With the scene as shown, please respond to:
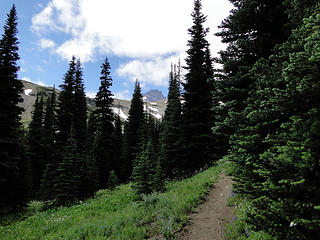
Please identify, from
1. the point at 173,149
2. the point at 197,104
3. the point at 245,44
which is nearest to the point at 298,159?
the point at 245,44

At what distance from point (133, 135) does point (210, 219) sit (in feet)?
107

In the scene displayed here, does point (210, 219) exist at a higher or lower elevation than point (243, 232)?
Result: lower

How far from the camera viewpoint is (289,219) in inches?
149

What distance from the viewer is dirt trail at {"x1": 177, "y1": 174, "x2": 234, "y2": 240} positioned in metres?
6.13

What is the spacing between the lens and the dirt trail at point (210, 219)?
613cm

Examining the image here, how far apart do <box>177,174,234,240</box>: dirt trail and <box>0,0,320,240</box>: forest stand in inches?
45.2

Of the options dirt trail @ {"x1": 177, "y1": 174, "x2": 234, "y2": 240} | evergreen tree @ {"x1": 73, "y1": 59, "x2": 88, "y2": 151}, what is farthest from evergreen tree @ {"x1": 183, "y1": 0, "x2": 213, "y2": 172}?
evergreen tree @ {"x1": 73, "y1": 59, "x2": 88, "y2": 151}

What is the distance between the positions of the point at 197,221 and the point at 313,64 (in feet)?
21.4

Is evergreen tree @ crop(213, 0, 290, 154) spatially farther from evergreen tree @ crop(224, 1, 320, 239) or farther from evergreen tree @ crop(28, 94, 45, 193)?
evergreen tree @ crop(28, 94, 45, 193)

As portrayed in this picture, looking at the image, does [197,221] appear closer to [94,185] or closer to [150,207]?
[150,207]

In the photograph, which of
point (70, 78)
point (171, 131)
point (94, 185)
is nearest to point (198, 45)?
point (171, 131)

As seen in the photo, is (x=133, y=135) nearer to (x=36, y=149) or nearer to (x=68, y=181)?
(x=68, y=181)

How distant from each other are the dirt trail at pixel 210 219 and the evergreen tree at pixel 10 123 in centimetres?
1778

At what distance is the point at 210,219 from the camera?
7035mm
